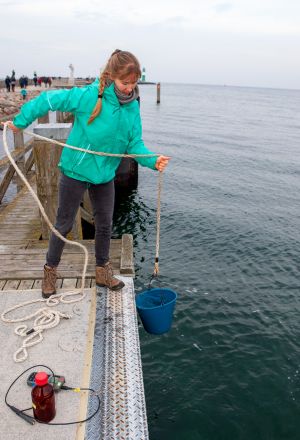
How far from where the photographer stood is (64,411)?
288cm

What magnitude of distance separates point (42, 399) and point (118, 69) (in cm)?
276

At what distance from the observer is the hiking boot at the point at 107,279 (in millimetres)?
4562

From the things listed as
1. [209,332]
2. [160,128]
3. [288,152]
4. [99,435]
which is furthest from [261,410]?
[160,128]

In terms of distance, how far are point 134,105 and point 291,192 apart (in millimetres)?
14363

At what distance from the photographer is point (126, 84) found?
3.54 metres

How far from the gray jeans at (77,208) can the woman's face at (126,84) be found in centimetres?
102

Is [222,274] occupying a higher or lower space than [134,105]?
lower

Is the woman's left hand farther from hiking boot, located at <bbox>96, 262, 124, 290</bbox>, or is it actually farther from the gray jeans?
hiking boot, located at <bbox>96, 262, 124, 290</bbox>

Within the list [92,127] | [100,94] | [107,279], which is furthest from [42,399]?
[100,94]

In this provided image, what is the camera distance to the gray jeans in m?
3.99

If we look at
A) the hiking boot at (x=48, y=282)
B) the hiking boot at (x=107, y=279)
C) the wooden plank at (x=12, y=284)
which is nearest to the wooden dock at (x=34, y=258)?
the wooden plank at (x=12, y=284)

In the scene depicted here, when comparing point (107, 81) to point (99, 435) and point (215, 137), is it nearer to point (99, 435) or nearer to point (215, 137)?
point (99, 435)

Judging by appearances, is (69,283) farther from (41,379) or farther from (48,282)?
(41,379)

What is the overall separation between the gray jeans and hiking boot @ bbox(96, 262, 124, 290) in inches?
4.3
